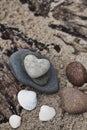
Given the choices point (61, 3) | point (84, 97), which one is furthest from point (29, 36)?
point (84, 97)

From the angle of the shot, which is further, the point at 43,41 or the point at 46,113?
the point at 43,41

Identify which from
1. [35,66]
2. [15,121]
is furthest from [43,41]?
[15,121]

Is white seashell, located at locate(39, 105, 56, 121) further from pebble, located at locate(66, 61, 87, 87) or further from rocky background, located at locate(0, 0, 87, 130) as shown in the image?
pebble, located at locate(66, 61, 87, 87)

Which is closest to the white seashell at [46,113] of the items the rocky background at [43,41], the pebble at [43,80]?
the rocky background at [43,41]

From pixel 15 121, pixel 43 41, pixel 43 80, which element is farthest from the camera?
pixel 43 41

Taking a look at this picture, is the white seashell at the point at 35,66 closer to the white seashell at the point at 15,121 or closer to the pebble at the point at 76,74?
the pebble at the point at 76,74

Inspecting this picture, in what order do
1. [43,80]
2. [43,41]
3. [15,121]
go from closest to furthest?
[15,121] → [43,80] → [43,41]

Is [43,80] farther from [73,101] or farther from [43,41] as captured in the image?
Answer: [43,41]

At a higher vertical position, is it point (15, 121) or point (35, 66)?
point (35, 66)
